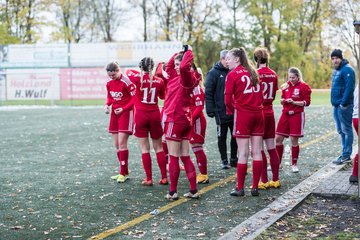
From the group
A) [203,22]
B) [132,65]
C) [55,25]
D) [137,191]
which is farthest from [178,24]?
[137,191]

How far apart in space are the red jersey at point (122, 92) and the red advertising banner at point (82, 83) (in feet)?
103

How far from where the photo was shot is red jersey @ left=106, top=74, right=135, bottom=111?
348 inches

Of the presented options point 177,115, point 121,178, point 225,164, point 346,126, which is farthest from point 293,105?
point 121,178

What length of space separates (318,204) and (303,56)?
52.4 meters

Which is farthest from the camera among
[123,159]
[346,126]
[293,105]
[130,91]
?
[346,126]

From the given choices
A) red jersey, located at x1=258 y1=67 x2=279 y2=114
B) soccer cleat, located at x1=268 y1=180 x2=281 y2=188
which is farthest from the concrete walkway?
red jersey, located at x1=258 y1=67 x2=279 y2=114

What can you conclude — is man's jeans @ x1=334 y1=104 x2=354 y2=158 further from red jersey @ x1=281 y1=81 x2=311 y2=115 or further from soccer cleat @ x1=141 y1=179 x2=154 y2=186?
soccer cleat @ x1=141 y1=179 x2=154 y2=186

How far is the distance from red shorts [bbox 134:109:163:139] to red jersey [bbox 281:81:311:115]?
2.21 m

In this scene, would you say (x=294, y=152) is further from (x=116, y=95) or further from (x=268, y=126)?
(x=116, y=95)

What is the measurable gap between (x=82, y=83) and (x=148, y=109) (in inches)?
1281

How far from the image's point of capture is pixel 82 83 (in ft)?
132

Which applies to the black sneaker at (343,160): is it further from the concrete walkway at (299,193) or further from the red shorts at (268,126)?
the red shorts at (268,126)

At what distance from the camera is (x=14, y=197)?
7.88 metres

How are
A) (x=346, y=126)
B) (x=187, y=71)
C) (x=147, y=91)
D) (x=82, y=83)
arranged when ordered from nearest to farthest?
(x=187, y=71)
(x=147, y=91)
(x=346, y=126)
(x=82, y=83)
